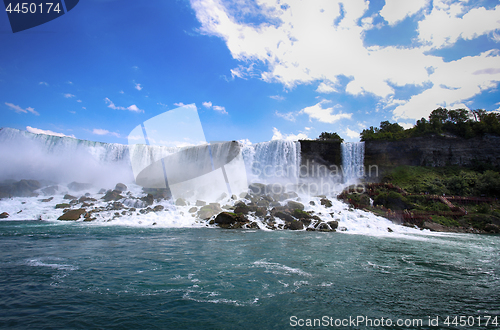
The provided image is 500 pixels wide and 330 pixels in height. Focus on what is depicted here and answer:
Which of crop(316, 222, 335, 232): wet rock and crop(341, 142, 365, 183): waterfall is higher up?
crop(341, 142, 365, 183): waterfall

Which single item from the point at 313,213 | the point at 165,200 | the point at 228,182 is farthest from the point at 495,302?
the point at 228,182

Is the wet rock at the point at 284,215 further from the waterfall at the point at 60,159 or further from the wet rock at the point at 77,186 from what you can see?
the wet rock at the point at 77,186

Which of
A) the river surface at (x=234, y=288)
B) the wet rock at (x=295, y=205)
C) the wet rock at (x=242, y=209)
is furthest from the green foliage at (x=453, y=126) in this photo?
the river surface at (x=234, y=288)

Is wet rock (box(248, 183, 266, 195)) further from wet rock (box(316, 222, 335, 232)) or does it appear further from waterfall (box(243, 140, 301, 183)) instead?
wet rock (box(316, 222, 335, 232))

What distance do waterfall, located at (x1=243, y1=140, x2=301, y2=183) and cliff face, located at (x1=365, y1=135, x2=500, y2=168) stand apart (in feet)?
43.2

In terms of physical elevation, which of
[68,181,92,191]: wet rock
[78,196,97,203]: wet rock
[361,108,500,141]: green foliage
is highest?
[361,108,500,141]: green foliage

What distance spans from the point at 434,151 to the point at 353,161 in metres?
13.0

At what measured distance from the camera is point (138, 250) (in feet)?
34.2

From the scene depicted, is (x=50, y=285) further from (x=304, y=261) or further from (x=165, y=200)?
(x=165, y=200)

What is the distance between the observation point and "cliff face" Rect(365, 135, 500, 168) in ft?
110

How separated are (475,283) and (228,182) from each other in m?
29.6

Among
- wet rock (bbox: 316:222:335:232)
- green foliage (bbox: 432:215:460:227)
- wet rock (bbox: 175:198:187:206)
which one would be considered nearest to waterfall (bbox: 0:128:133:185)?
wet rock (bbox: 175:198:187:206)

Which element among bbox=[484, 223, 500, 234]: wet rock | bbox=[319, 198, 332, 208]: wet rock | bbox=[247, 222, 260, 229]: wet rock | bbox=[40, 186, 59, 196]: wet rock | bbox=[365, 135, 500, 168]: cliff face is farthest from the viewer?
bbox=[365, 135, 500, 168]: cliff face

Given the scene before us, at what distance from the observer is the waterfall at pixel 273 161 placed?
3647 cm
